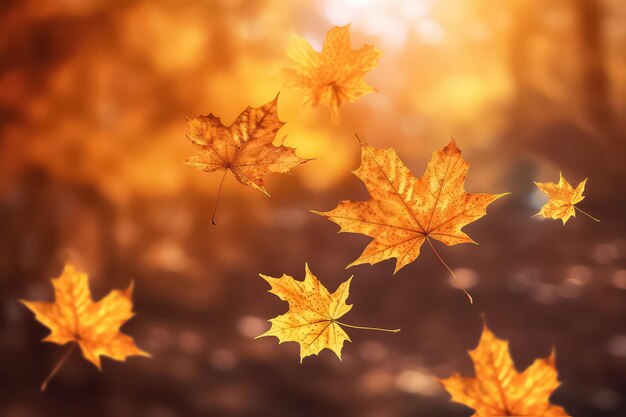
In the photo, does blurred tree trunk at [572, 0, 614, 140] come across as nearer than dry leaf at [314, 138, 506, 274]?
No

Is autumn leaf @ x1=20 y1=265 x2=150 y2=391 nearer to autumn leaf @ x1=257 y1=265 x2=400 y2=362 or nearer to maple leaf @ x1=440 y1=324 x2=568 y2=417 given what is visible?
autumn leaf @ x1=257 y1=265 x2=400 y2=362

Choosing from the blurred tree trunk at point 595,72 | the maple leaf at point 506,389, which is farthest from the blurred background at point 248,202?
the maple leaf at point 506,389

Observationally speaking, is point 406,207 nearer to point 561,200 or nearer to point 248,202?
point 561,200

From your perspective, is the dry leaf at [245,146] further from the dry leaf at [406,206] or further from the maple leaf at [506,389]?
the maple leaf at [506,389]

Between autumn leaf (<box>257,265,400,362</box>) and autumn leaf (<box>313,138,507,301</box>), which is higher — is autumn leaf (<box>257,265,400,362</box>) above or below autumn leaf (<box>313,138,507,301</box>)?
below

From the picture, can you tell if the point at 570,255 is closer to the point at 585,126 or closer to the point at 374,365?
the point at 585,126

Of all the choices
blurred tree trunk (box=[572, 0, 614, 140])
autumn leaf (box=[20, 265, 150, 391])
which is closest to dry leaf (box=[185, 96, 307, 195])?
autumn leaf (box=[20, 265, 150, 391])

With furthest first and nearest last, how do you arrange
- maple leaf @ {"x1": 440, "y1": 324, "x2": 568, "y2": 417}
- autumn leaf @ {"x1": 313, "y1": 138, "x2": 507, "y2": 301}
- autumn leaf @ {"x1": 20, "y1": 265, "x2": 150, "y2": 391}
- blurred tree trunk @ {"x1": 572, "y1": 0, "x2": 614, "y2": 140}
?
blurred tree trunk @ {"x1": 572, "y1": 0, "x2": 614, "y2": 140} < autumn leaf @ {"x1": 20, "y1": 265, "x2": 150, "y2": 391} < maple leaf @ {"x1": 440, "y1": 324, "x2": 568, "y2": 417} < autumn leaf @ {"x1": 313, "y1": 138, "x2": 507, "y2": 301}
